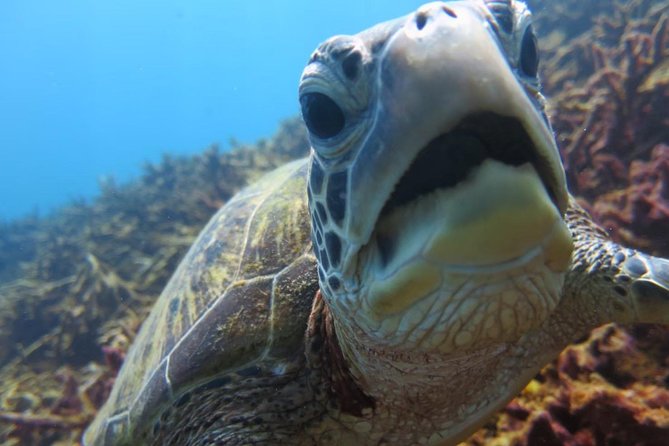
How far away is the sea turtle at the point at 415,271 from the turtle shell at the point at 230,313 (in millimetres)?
11

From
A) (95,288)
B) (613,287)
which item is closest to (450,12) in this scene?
(613,287)

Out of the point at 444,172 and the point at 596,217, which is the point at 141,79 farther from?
the point at 444,172

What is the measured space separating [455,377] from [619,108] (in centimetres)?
313

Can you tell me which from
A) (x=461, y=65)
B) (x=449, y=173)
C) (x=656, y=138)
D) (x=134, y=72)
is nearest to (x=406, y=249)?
(x=449, y=173)

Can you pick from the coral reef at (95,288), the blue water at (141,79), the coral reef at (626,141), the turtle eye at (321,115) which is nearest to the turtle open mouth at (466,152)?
the turtle eye at (321,115)

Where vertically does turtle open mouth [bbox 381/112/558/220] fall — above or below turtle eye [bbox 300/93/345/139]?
below

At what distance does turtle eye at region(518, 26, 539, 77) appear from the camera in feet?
3.23

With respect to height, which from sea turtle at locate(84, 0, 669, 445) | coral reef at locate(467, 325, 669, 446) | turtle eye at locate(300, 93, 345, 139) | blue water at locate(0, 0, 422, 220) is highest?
blue water at locate(0, 0, 422, 220)

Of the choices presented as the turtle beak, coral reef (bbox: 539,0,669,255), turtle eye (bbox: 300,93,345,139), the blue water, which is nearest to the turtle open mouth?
the turtle beak

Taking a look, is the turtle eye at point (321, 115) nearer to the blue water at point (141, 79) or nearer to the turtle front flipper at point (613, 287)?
the turtle front flipper at point (613, 287)

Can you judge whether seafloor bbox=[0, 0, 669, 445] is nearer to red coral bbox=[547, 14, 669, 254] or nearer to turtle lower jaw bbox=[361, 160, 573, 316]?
red coral bbox=[547, 14, 669, 254]

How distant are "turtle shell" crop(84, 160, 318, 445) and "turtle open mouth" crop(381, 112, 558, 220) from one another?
1036 mm

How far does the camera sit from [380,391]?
1465mm

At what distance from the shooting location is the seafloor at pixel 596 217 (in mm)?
1807
